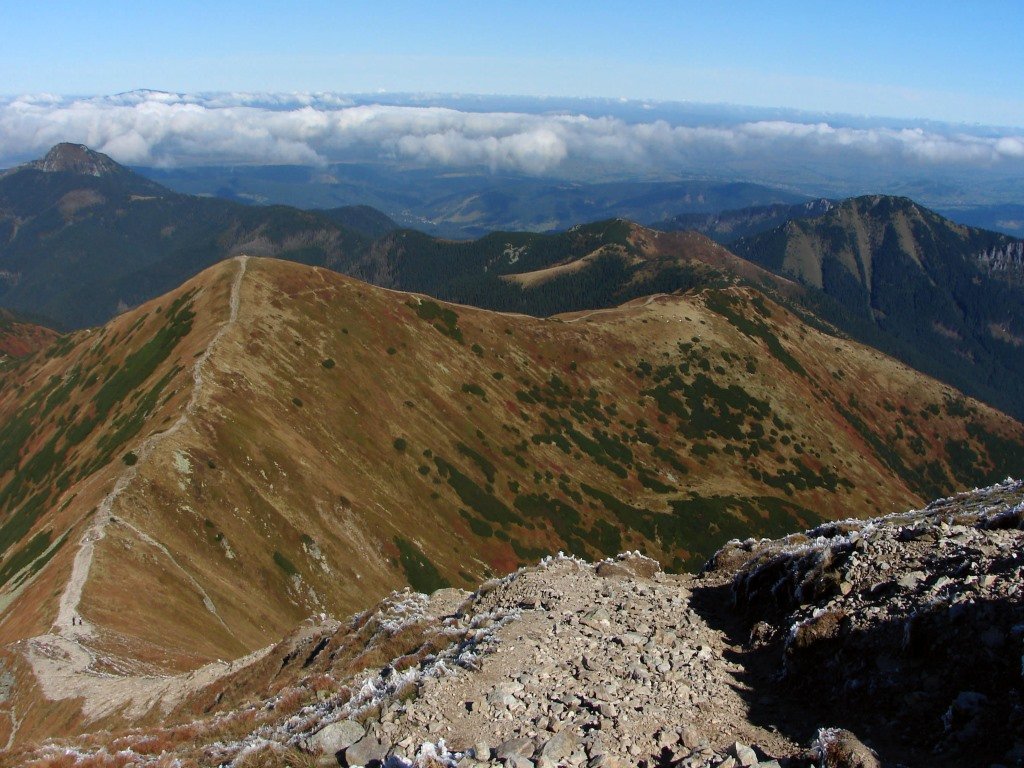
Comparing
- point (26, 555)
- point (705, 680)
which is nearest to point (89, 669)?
point (26, 555)

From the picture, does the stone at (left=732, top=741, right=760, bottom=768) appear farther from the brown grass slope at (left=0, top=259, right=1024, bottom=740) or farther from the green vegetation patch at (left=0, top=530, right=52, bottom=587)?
the green vegetation patch at (left=0, top=530, right=52, bottom=587)

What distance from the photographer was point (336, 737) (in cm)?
1780

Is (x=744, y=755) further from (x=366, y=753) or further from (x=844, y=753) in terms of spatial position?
(x=366, y=753)

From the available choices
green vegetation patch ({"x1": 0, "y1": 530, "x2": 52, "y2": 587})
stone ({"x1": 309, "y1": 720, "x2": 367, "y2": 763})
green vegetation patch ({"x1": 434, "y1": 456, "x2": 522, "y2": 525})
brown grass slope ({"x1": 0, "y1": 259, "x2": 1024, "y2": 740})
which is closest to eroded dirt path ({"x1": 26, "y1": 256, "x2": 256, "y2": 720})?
brown grass slope ({"x1": 0, "y1": 259, "x2": 1024, "y2": 740})

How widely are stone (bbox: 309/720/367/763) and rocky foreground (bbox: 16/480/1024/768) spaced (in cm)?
6

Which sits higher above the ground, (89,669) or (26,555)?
(89,669)

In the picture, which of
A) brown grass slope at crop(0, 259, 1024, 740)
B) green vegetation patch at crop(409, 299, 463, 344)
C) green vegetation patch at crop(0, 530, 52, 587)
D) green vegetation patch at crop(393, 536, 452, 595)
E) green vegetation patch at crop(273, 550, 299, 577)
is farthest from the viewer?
green vegetation patch at crop(409, 299, 463, 344)

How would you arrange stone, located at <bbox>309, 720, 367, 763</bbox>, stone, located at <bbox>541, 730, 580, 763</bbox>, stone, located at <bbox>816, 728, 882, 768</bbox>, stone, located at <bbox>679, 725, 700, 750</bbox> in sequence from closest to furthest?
1. stone, located at <bbox>816, 728, 882, 768</bbox>
2. stone, located at <bbox>541, 730, 580, 763</bbox>
3. stone, located at <bbox>679, 725, 700, 750</bbox>
4. stone, located at <bbox>309, 720, 367, 763</bbox>

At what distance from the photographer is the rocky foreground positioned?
15992mm

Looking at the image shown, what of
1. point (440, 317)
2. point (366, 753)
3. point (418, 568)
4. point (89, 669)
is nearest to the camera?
point (366, 753)

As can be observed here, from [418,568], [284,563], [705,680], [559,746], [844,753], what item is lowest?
[418,568]

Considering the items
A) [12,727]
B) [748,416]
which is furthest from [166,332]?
[748,416]

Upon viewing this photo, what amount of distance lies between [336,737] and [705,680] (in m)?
10.8

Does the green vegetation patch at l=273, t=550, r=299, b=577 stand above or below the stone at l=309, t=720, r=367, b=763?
below
